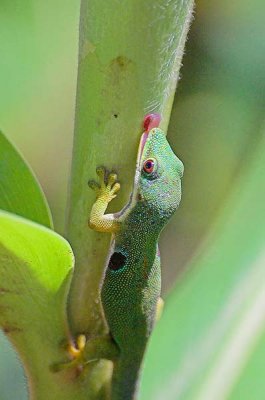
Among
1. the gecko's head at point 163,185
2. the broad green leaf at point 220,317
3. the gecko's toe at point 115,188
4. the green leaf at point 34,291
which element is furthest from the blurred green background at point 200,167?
the gecko's toe at point 115,188

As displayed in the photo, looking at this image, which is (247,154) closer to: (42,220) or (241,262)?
(241,262)

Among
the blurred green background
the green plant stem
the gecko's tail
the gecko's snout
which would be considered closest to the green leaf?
the green plant stem

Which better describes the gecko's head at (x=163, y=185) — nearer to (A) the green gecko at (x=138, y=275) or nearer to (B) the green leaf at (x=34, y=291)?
(A) the green gecko at (x=138, y=275)

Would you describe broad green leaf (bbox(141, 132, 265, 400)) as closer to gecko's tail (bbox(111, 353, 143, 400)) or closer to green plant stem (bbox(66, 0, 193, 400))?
gecko's tail (bbox(111, 353, 143, 400))

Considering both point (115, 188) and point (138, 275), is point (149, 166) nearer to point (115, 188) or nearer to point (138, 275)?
point (138, 275)

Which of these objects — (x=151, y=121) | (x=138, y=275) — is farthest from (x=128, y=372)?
(x=151, y=121)

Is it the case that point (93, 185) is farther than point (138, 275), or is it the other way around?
point (138, 275)
